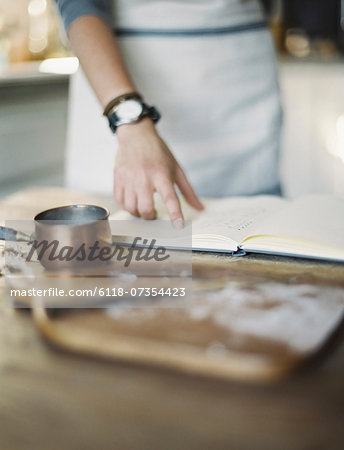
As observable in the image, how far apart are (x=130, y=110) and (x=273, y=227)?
30cm

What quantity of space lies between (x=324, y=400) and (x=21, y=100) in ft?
7.62

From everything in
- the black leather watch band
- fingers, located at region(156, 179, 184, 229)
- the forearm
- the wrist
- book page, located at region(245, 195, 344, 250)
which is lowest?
book page, located at region(245, 195, 344, 250)

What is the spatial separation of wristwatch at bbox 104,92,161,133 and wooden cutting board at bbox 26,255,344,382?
0.33 meters

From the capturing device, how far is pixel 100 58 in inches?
35.9

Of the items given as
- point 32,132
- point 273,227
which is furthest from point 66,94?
point 273,227

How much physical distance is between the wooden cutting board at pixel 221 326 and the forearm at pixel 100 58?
0.40 meters

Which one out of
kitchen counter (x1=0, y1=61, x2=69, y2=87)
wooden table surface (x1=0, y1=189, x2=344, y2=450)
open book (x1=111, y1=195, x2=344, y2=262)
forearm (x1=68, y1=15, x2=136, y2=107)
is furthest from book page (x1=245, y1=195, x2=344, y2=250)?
kitchen counter (x1=0, y1=61, x2=69, y2=87)

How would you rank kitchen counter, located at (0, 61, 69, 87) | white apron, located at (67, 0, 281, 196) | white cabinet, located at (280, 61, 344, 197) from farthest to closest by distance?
white cabinet, located at (280, 61, 344, 197)
kitchen counter, located at (0, 61, 69, 87)
white apron, located at (67, 0, 281, 196)

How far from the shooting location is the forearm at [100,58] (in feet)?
2.96

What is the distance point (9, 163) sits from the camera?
244cm

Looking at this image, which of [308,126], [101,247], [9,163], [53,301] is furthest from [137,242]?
[308,126]

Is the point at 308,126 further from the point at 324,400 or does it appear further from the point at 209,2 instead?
the point at 324,400

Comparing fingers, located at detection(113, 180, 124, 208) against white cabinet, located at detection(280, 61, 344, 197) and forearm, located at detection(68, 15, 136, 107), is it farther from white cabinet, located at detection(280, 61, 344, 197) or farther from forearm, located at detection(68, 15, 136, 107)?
white cabinet, located at detection(280, 61, 344, 197)

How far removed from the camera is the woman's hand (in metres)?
0.79
